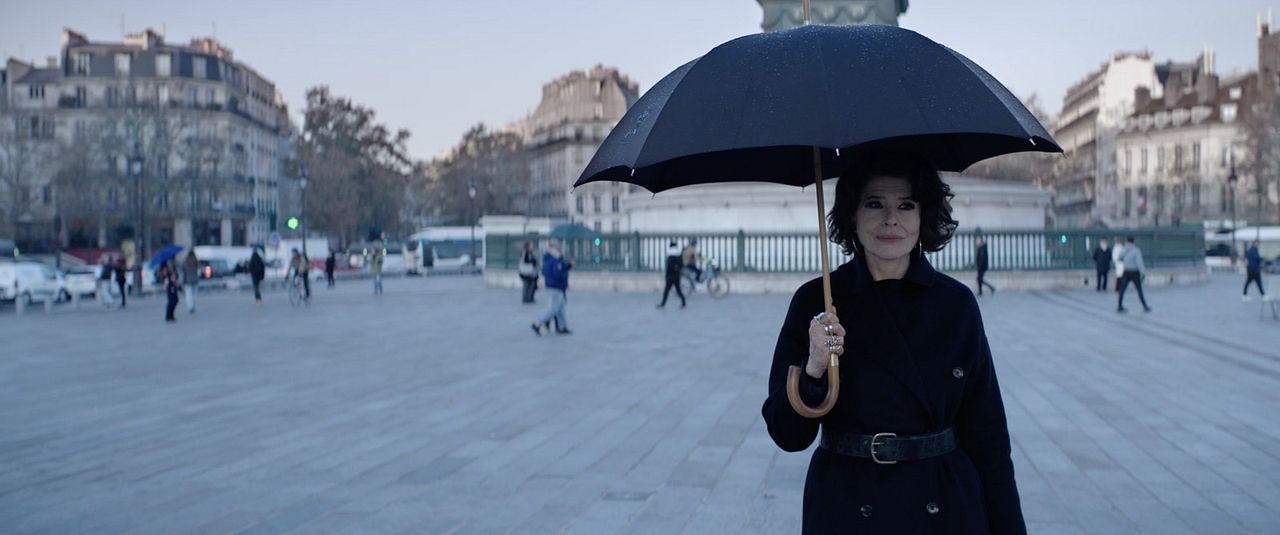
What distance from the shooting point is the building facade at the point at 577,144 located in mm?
96875

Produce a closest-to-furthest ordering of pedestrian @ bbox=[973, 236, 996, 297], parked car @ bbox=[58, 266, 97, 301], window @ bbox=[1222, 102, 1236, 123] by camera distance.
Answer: pedestrian @ bbox=[973, 236, 996, 297], parked car @ bbox=[58, 266, 97, 301], window @ bbox=[1222, 102, 1236, 123]

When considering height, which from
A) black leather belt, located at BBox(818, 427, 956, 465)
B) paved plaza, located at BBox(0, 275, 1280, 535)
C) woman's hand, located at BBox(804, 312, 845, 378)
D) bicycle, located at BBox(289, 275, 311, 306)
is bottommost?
paved plaza, located at BBox(0, 275, 1280, 535)

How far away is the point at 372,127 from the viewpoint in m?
81.3

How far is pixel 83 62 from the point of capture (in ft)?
241

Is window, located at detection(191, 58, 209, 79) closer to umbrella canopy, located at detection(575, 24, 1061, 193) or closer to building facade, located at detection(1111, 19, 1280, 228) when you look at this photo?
building facade, located at detection(1111, 19, 1280, 228)

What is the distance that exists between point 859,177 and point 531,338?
13365 millimetres

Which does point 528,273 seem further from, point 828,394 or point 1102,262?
point 828,394

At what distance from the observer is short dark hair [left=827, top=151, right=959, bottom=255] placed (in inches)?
111

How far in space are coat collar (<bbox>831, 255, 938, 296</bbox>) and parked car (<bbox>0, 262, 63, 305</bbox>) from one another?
30.2m

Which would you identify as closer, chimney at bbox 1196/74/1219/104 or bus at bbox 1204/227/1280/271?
bus at bbox 1204/227/1280/271

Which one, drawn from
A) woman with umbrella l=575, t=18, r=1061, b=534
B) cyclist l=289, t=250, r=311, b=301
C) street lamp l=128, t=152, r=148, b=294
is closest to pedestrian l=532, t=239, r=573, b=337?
cyclist l=289, t=250, r=311, b=301

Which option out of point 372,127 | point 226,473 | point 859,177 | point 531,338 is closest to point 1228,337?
point 531,338

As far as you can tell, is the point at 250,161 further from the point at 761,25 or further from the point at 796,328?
the point at 796,328

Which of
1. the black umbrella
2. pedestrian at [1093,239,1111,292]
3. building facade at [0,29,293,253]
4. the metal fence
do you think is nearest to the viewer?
the black umbrella
